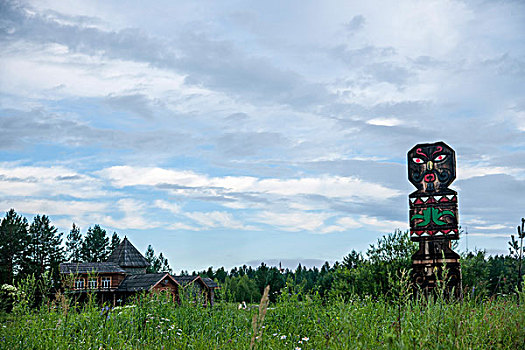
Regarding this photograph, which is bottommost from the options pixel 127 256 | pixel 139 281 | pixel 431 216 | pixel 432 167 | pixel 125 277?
pixel 139 281

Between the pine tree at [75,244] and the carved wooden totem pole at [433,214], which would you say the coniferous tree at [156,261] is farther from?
the carved wooden totem pole at [433,214]

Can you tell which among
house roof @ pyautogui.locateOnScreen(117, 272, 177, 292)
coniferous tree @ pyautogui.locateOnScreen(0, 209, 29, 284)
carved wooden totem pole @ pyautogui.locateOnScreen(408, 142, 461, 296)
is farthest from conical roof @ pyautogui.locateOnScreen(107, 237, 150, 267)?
carved wooden totem pole @ pyautogui.locateOnScreen(408, 142, 461, 296)

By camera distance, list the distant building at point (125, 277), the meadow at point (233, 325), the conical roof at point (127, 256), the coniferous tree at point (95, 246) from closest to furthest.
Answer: the meadow at point (233, 325) < the distant building at point (125, 277) < the conical roof at point (127, 256) < the coniferous tree at point (95, 246)

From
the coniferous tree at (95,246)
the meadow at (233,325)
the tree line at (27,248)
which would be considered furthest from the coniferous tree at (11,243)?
the meadow at (233,325)

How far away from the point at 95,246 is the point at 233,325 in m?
54.9

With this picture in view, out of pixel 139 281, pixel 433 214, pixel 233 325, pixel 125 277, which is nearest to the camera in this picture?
pixel 233 325

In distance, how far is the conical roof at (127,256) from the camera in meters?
38.0

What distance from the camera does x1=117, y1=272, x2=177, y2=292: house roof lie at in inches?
1240

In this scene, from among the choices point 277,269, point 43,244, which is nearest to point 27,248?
point 43,244

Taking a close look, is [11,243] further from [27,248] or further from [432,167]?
[432,167]

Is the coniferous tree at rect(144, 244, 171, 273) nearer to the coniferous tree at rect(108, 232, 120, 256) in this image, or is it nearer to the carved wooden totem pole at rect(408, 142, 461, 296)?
the coniferous tree at rect(108, 232, 120, 256)

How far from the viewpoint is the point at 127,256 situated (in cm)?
3838

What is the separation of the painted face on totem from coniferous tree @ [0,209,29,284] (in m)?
35.8

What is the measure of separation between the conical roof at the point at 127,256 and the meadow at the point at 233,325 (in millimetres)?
30063
